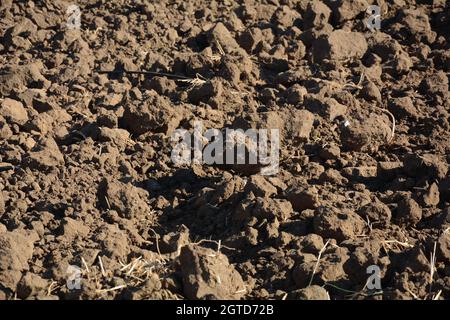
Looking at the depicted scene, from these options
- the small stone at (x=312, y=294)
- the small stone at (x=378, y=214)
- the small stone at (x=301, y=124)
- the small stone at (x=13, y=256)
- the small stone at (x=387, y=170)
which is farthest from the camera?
the small stone at (x=301, y=124)

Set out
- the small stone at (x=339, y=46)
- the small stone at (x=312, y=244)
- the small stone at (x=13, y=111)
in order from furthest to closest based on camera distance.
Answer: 1. the small stone at (x=339, y=46)
2. the small stone at (x=13, y=111)
3. the small stone at (x=312, y=244)

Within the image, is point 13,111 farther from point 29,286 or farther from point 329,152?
point 329,152

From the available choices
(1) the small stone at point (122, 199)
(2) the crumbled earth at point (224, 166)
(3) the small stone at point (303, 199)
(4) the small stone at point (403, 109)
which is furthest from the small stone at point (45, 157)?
(4) the small stone at point (403, 109)

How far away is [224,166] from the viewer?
454 cm

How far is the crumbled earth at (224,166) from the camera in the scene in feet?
12.6

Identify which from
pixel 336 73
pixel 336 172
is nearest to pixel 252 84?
pixel 336 73

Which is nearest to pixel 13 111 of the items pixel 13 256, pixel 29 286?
pixel 13 256

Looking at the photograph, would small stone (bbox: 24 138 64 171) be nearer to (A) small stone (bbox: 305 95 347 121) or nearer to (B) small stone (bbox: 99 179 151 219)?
(B) small stone (bbox: 99 179 151 219)

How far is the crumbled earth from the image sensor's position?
3.83 meters

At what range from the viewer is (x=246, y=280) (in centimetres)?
387

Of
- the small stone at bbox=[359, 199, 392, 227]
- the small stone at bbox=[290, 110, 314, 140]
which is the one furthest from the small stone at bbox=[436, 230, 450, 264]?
the small stone at bbox=[290, 110, 314, 140]

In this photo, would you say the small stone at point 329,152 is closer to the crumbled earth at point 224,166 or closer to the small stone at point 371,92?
the crumbled earth at point 224,166
